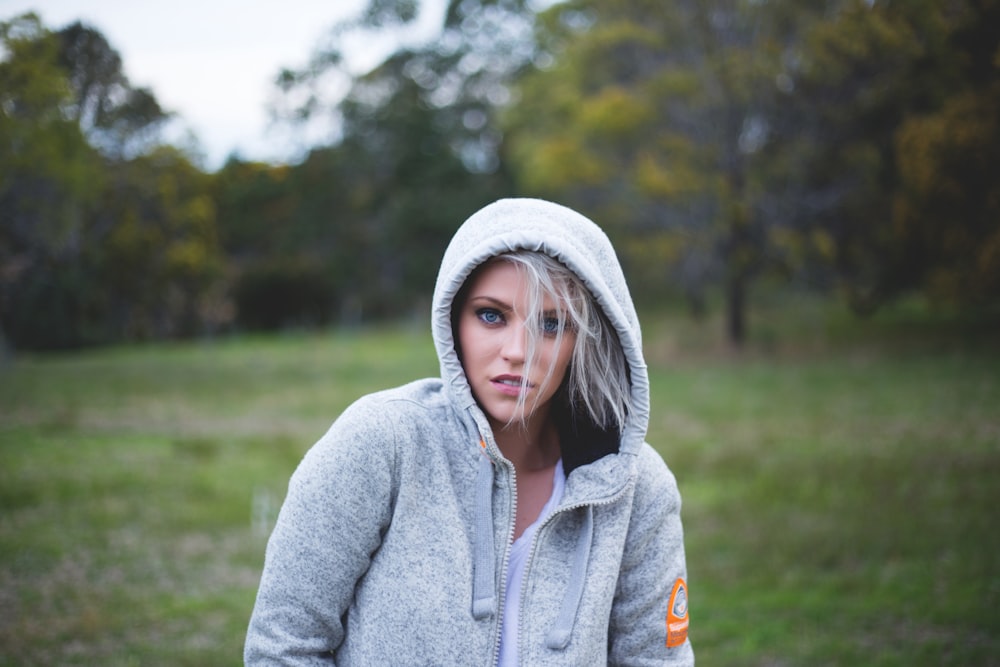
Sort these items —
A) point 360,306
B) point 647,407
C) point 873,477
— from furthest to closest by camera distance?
point 360,306
point 873,477
point 647,407

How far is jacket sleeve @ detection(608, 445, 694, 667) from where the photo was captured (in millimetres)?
1891

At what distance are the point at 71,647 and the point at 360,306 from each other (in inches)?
1163

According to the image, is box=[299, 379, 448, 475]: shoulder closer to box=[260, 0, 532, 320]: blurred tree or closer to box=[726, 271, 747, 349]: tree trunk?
box=[726, 271, 747, 349]: tree trunk

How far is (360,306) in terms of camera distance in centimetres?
3344

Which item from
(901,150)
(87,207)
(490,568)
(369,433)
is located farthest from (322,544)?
(901,150)

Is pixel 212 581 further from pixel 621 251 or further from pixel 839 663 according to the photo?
pixel 621 251

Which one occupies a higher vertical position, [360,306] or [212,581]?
[360,306]

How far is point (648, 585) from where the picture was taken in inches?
74.4

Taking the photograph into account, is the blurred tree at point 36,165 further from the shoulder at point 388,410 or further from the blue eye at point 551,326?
the blue eye at point 551,326

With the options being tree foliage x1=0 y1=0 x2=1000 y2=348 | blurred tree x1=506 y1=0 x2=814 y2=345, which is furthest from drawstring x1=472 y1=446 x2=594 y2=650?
blurred tree x1=506 y1=0 x2=814 y2=345

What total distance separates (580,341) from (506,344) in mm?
166

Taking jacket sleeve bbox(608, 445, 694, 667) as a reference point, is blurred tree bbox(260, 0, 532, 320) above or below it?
above

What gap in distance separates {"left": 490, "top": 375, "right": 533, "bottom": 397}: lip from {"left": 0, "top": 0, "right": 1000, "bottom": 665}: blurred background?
3.00m

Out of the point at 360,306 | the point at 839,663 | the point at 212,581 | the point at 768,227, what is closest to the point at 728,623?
the point at 839,663
